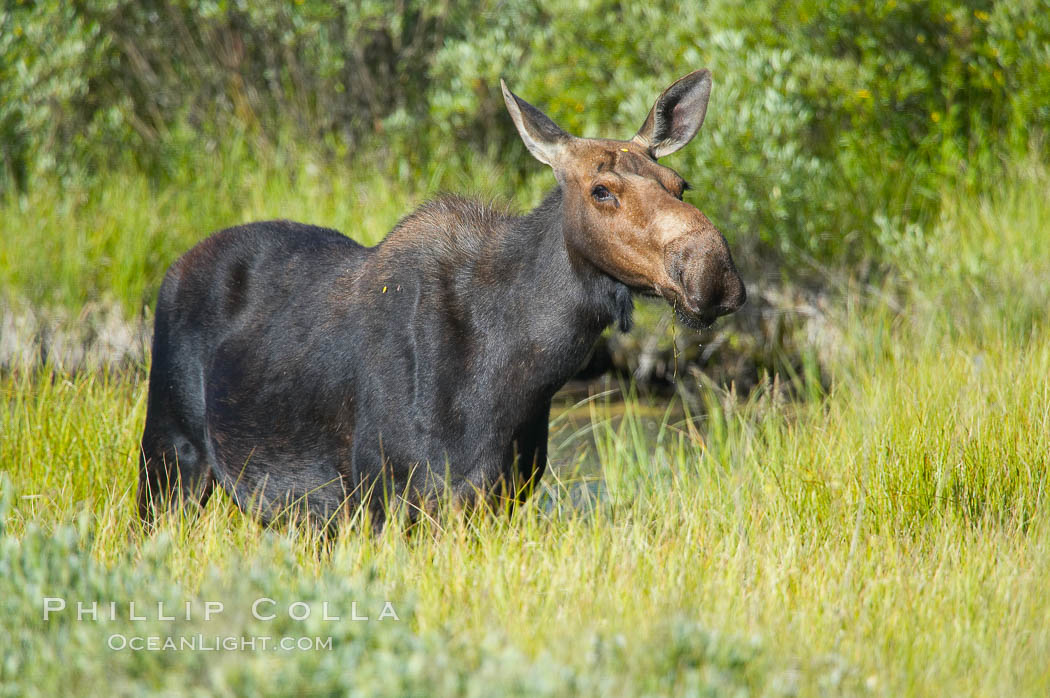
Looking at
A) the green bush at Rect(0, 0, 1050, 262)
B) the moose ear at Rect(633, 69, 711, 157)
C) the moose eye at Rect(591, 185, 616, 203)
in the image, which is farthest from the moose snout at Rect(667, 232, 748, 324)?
the green bush at Rect(0, 0, 1050, 262)

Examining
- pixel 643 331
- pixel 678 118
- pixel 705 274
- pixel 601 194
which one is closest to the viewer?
pixel 705 274

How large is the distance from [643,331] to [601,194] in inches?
190

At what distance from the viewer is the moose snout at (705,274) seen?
11.9ft

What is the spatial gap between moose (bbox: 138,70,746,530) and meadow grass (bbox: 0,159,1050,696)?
23 centimetres

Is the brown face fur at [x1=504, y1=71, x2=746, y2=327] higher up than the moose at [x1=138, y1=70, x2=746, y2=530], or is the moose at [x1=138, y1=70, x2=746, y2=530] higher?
the brown face fur at [x1=504, y1=71, x2=746, y2=327]

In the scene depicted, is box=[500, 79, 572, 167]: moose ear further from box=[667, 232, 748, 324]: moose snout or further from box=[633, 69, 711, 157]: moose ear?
box=[667, 232, 748, 324]: moose snout

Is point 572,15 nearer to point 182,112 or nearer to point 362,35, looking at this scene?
point 362,35

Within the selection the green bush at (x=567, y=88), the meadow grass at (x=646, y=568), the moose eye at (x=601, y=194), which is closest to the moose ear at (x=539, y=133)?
the moose eye at (x=601, y=194)

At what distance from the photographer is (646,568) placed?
3701 millimetres

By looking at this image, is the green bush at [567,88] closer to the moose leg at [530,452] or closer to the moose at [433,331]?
the moose at [433,331]

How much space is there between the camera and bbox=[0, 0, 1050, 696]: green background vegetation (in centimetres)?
303

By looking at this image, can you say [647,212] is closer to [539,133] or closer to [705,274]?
[705,274]

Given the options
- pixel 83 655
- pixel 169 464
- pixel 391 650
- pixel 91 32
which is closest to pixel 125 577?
pixel 83 655

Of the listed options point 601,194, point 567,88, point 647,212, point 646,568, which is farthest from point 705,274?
point 567,88
